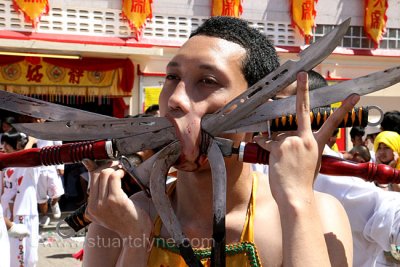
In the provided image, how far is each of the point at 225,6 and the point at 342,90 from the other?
963cm

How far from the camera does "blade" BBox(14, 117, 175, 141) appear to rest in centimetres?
147

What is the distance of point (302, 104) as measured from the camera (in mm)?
1328

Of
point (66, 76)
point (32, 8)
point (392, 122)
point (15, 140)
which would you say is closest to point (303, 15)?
point (66, 76)

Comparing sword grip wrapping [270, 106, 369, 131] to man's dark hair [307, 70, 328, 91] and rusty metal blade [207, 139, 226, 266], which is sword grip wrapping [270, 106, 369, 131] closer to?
rusty metal blade [207, 139, 226, 266]

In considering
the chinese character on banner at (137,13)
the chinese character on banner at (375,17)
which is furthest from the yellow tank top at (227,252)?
the chinese character on banner at (375,17)

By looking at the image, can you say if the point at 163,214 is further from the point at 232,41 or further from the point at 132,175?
the point at 232,41


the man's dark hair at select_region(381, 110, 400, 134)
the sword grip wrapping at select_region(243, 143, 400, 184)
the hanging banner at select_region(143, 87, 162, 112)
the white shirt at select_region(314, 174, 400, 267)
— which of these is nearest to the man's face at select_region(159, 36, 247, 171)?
the sword grip wrapping at select_region(243, 143, 400, 184)

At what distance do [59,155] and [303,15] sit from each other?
10.3 meters

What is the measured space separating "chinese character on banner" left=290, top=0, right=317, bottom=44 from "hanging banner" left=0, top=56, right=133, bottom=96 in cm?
336

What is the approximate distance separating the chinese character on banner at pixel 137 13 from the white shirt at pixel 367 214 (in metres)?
8.11

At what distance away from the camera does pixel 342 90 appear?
1.35 m

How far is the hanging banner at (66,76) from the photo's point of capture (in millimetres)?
9648

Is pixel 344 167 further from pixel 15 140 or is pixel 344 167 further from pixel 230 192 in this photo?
pixel 15 140

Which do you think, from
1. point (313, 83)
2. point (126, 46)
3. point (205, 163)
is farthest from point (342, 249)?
point (126, 46)
